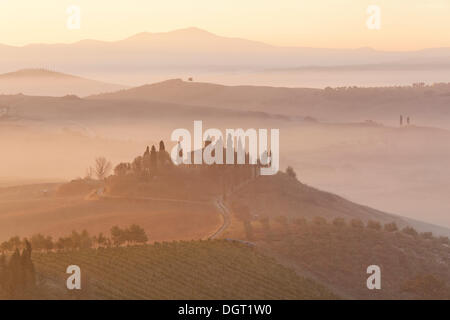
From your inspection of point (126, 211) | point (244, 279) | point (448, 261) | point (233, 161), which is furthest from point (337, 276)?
point (233, 161)

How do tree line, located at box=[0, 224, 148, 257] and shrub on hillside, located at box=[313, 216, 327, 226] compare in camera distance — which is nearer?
tree line, located at box=[0, 224, 148, 257]

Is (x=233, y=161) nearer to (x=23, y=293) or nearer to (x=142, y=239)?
(x=142, y=239)

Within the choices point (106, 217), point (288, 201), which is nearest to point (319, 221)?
point (288, 201)

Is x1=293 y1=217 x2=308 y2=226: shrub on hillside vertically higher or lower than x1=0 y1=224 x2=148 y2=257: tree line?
lower

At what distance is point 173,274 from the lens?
54625mm

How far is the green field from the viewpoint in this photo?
4922cm

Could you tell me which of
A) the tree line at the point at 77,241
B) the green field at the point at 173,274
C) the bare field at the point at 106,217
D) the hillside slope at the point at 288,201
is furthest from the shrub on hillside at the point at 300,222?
the tree line at the point at 77,241

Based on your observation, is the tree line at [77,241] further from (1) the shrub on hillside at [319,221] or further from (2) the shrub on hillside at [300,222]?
(1) the shrub on hillside at [319,221]

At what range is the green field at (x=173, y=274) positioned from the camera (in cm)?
4922

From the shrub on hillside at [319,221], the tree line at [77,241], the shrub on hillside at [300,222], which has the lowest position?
the shrub on hillside at [319,221]

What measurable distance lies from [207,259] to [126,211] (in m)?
23.6

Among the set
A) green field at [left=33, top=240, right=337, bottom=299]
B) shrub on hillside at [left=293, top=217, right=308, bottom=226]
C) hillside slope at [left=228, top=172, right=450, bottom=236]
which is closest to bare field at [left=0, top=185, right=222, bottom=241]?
hillside slope at [left=228, top=172, right=450, bottom=236]

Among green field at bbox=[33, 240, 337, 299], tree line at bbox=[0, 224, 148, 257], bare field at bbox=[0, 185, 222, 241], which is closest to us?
green field at bbox=[33, 240, 337, 299]

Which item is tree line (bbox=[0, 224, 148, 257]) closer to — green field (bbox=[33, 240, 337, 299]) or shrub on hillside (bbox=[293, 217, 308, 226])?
green field (bbox=[33, 240, 337, 299])
